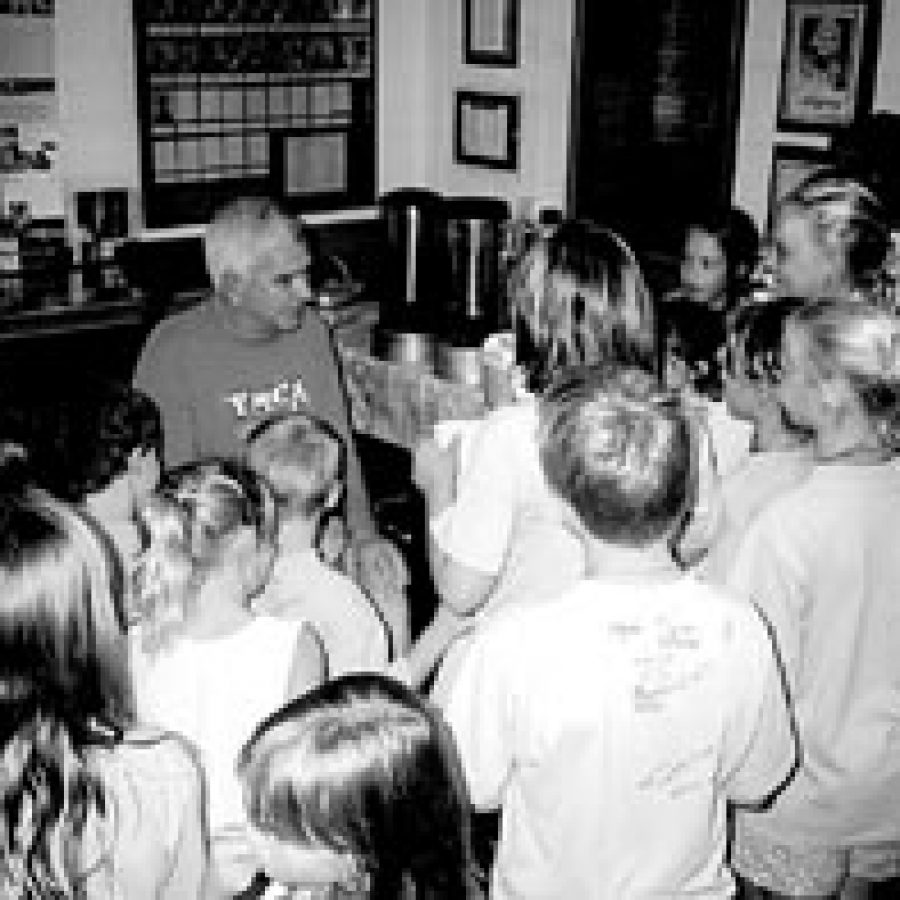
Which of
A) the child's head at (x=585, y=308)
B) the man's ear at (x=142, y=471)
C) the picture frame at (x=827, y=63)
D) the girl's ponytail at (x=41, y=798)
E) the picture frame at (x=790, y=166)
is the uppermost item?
the picture frame at (x=827, y=63)

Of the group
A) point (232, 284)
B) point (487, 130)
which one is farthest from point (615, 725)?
point (487, 130)

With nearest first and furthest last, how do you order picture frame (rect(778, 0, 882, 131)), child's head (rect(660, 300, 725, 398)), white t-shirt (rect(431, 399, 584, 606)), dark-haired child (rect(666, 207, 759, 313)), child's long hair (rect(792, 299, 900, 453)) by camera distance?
child's long hair (rect(792, 299, 900, 453)) → white t-shirt (rect(431, 399, 584, 606)) → child's head (rect(660, 300, 725, 398)) → dark-haired child (rect(666, 207, 759, 313)) → picture frame (rect(778, 0, 882, 131))

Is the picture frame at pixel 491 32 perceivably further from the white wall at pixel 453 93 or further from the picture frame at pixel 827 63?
the picture frame at pixel 827 63

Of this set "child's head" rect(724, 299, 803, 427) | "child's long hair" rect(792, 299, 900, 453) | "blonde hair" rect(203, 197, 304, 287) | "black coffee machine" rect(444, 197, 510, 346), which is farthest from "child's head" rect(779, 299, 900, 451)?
"black coffee machine" rect(444, 197, 510, 346)

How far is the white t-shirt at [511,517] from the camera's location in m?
1.72

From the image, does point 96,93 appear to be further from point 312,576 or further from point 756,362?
point 756,362

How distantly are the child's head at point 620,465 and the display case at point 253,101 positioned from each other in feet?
11.6

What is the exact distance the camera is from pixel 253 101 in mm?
4762

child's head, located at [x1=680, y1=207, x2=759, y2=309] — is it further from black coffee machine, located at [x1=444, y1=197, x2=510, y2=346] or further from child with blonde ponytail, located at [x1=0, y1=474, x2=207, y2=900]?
child with blonde ponytail, located at [x1=0, y1=474, x2=207, y2=900]

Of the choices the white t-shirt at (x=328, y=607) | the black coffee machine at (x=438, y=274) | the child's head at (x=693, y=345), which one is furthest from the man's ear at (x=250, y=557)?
the black coffee machine at (x=438, y=274)

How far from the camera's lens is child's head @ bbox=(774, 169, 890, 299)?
7.51ft

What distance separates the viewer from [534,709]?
1.34m

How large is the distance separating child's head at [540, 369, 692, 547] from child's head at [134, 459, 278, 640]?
51 centimetres

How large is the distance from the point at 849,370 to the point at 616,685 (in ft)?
1.82
